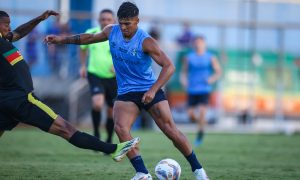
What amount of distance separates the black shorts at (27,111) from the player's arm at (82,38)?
1.06 metres

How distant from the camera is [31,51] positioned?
2136 cm

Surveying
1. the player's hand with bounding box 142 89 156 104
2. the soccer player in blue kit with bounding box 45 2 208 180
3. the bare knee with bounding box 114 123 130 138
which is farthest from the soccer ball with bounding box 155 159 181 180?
the player's hand with bounding box 142 89 156 104

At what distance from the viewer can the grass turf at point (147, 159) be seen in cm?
1023

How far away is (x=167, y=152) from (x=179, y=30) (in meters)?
9.55

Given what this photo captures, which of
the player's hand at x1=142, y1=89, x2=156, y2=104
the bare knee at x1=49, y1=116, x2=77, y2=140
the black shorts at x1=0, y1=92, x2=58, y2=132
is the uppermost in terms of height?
the player's hand at x1=142, y1=89, x2=156, y2=104

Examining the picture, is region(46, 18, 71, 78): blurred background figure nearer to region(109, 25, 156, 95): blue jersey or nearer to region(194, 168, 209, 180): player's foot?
region(109, 25, 156, 95): blue jersey

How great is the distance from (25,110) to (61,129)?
0.50m

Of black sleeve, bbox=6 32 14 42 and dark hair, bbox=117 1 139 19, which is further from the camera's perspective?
black sleeve, bbox=6 32 14 42

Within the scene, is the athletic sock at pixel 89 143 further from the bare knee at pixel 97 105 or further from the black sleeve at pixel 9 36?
the bare knee at pixel 97 105

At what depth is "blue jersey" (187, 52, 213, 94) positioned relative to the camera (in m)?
18.4

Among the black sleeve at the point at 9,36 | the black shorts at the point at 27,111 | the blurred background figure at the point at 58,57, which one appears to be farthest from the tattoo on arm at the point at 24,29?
the blurred background figure at the point at 58,57

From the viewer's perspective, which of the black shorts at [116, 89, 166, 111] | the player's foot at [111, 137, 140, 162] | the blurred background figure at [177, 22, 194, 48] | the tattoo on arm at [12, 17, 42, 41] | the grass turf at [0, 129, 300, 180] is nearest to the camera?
the player's foot at [111, 137, 140, 162]

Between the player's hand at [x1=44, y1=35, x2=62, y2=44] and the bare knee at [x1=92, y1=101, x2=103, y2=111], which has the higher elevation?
the player's hand at [x1=44, y1=35, x2=62, y2=44]

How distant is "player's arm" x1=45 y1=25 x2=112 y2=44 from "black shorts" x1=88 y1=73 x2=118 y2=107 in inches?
173
